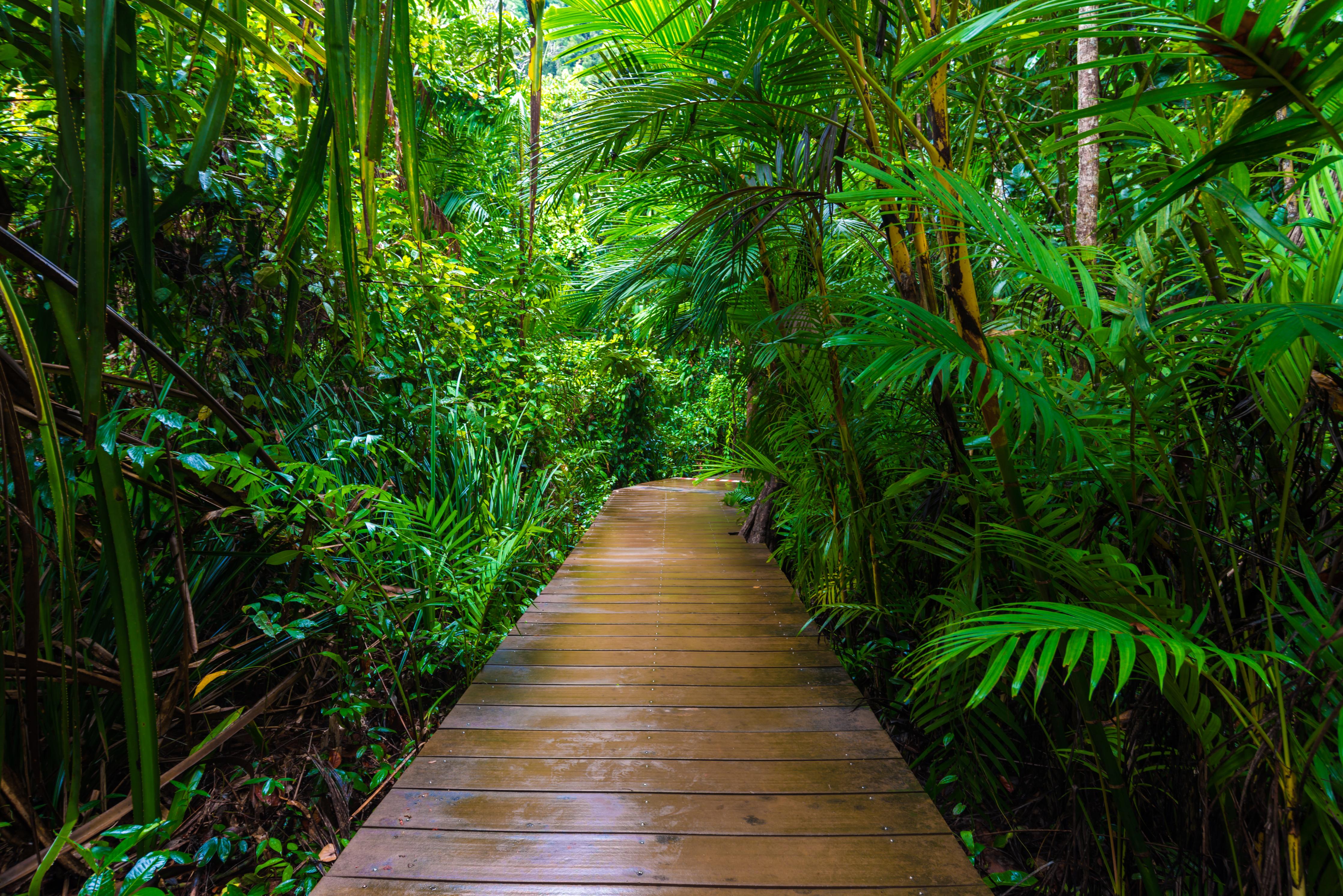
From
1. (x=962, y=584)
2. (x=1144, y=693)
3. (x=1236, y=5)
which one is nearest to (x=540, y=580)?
(x=962, y=584)

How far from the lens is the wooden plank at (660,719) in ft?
5.76

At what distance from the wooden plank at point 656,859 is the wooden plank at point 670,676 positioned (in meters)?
0.71

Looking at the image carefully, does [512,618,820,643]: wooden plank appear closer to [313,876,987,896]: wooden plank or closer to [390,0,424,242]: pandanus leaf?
[313,876,987,896]: wooden plank

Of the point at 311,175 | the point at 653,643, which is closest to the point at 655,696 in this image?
the point at 653,643

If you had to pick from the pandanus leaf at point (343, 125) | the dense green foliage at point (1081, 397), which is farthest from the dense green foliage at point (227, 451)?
the dense green foliage at point (1081, 397)

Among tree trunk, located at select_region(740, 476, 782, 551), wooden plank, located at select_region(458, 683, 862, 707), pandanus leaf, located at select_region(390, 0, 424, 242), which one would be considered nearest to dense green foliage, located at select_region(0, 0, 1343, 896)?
pandanus leaf, located at select_region(390, 0, 424, 242)

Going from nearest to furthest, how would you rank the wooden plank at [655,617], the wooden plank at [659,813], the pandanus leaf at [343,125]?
the pandanus leaf at [343,125] < the wooden plank at [659,813] < the wooden plank at [655,617]

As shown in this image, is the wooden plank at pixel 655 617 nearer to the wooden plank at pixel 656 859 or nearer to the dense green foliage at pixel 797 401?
A: the dense green foliage at pixel 797 401

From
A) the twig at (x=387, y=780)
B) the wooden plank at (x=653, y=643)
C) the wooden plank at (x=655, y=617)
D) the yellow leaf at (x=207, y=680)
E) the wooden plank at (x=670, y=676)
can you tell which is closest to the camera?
the yellow leaf at (x=207, y=680)

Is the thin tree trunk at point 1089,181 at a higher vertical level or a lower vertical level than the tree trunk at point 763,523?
higher

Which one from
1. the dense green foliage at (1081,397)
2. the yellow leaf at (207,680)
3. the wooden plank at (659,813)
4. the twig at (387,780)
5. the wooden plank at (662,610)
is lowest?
the twig at (387,780)

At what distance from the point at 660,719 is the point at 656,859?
1.89ft

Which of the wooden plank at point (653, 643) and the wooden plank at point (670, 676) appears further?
the wooden plank at point (653, 643)

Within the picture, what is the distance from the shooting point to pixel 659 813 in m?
1.39
